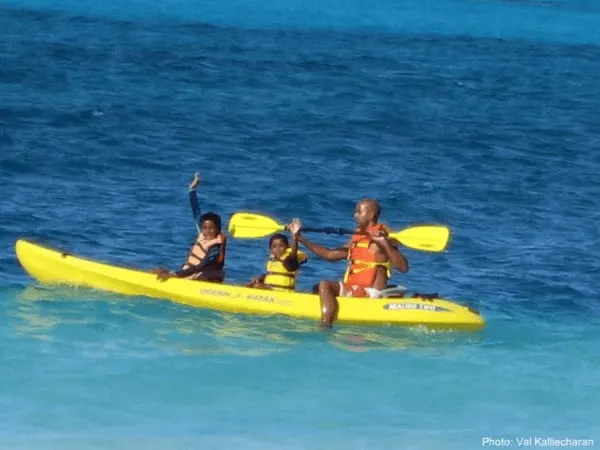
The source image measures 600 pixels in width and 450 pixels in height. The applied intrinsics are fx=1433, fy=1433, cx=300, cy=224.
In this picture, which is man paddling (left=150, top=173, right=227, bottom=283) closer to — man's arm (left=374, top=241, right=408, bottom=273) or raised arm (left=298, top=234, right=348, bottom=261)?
raised arm (left=298, top=234, right=348, bottom=261)

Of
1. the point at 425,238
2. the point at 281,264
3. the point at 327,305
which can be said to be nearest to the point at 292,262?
the point at 281,264

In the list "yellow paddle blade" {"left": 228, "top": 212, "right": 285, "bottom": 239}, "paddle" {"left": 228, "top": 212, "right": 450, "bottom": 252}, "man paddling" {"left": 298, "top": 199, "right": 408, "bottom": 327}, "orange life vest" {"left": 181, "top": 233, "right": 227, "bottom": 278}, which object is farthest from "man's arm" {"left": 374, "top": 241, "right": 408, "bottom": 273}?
"orange life vest" {"left": 181, "top": 233, "right": 227, "bottom": 278}

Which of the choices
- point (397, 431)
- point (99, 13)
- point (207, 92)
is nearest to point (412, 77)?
point (207, 92)

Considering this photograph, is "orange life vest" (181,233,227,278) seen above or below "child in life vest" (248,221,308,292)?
above

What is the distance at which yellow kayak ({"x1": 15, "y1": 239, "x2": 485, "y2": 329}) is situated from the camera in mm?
12258

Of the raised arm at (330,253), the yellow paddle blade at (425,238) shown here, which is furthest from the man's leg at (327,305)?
the yellow paddle blade at (425,238)

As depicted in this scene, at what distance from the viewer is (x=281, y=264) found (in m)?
12.6

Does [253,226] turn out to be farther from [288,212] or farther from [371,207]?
[288,212]

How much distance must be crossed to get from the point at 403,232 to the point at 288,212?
224 inches

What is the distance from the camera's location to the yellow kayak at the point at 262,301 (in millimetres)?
12258

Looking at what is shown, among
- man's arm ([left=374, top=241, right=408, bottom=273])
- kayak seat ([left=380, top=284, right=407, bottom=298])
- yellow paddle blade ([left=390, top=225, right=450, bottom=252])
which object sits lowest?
kayak seat ([left=380, top=284, right=407, bottom=298])

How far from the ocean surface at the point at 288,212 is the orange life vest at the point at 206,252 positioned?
1.41 ft

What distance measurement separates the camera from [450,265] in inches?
619

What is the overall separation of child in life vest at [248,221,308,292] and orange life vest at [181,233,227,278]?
49 centimetres
